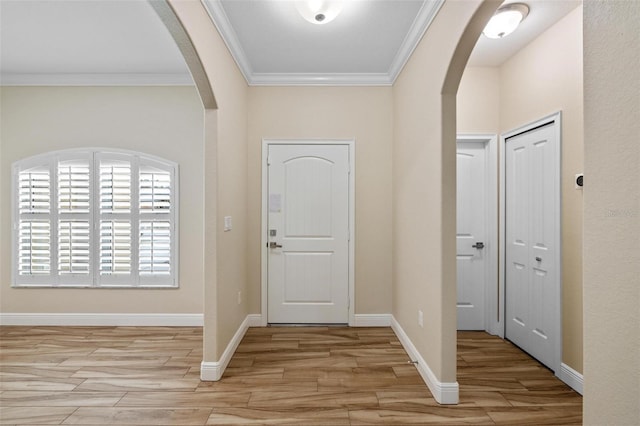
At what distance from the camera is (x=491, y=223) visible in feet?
11.5

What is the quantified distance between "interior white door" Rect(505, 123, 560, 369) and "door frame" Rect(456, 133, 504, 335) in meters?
0.12

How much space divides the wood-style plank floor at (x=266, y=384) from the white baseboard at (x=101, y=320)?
0.90 feet

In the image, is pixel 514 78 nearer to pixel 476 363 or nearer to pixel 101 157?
pixel 476 363

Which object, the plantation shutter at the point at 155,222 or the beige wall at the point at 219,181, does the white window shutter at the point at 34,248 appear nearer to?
the plantation shutter at the point at 155,222

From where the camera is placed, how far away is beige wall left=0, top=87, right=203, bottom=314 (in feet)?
12.3

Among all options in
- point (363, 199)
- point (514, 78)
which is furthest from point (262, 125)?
point (514, 78)

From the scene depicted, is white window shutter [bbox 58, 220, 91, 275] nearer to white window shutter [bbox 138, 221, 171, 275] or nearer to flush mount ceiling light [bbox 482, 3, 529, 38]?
white window shutter [bbox 138, 221, 171, 275]

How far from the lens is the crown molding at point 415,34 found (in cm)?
242

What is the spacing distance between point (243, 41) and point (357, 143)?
1535 millimetres

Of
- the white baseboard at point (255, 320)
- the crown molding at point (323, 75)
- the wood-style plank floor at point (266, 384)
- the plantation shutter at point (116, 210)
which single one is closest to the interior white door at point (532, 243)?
the wood-style plank floor at point (266, 384)

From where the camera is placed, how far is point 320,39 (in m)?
2.95

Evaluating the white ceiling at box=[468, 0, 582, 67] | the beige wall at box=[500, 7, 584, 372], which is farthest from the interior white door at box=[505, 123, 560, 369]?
the white ceiling at box=[468, 0, 582, 67]

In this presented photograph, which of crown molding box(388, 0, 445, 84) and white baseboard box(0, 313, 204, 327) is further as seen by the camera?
white baseboard box(0, 313, 204, 327)

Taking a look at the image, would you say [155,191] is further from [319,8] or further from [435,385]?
[435,385]
